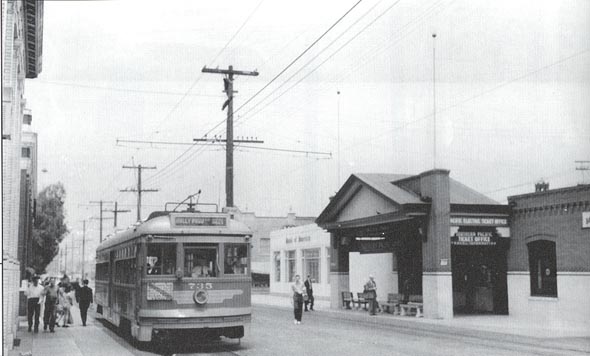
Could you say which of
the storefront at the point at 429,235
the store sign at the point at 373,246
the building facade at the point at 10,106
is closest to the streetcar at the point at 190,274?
the building facade at the point at 10,106

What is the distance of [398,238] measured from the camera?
28.6 m

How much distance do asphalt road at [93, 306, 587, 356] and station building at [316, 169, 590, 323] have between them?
5158 mm

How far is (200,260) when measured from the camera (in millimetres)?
15391

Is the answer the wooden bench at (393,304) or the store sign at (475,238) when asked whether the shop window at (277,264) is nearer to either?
the wooden bench at (393,304)

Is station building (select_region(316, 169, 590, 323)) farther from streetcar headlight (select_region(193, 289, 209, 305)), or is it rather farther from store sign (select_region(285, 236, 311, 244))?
store sign (select_region(285, 236, 311, 244))

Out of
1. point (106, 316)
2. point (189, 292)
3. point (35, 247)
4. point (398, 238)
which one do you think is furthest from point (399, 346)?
point (35, 247)


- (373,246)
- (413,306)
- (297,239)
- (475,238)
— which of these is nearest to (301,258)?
(297,239)

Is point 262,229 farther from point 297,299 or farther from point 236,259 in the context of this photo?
point 236,259

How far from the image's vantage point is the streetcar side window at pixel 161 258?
15195 mm

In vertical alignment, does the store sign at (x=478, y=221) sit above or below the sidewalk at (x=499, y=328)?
above

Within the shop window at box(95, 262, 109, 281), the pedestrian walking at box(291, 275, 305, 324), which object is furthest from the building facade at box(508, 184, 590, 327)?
the shop window at box(95, 262, 109, 281)

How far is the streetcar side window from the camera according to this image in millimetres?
15195

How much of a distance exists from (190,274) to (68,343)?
4557 mm

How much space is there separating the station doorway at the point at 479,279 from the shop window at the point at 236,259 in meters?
13.2
